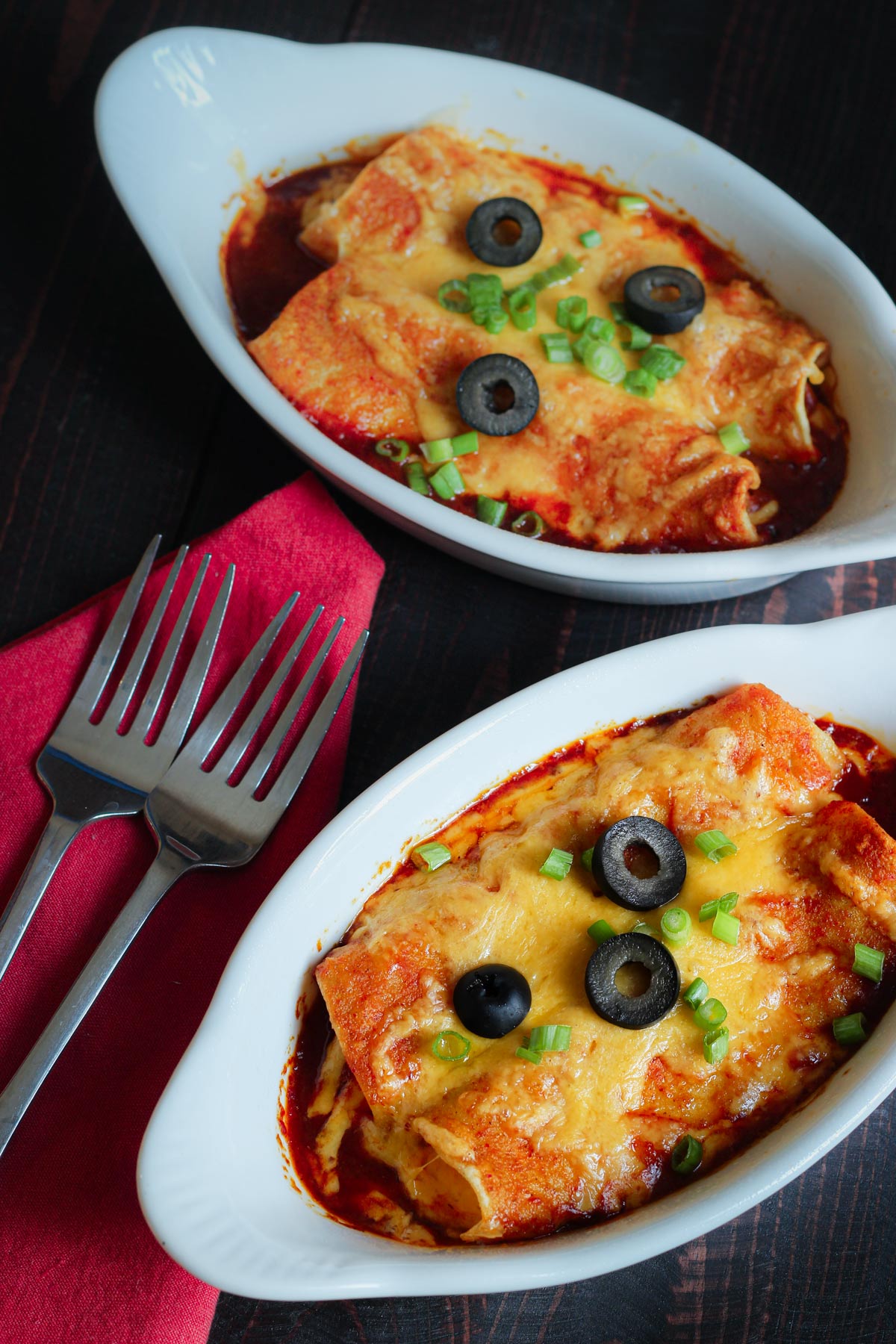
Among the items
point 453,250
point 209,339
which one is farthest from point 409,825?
point 453,250

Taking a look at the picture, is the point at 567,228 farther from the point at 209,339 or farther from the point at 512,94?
the point at 209,339

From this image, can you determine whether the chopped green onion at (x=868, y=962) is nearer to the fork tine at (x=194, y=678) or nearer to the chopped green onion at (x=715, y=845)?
the chopped green onion at (x=715, y=845)

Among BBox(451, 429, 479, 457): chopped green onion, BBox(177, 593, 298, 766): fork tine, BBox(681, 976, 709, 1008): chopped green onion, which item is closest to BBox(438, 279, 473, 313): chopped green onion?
BBox(451, 429, 479, 457): chopped green onion

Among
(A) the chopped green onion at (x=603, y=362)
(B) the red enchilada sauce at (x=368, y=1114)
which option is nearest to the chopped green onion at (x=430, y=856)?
(B) the red enchilada sauce at (x=368, y=1114)

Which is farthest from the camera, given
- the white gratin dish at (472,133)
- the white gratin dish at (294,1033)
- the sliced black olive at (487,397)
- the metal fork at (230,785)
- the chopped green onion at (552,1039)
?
the sliced black olive at (487,397)

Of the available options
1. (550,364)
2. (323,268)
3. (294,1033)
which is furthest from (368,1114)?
(323,268)

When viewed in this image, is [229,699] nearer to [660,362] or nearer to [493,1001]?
[493,1001]

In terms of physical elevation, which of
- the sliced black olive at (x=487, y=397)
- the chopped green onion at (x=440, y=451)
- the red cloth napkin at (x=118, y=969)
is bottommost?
the red cloth napkin at (x=118, y=969)
